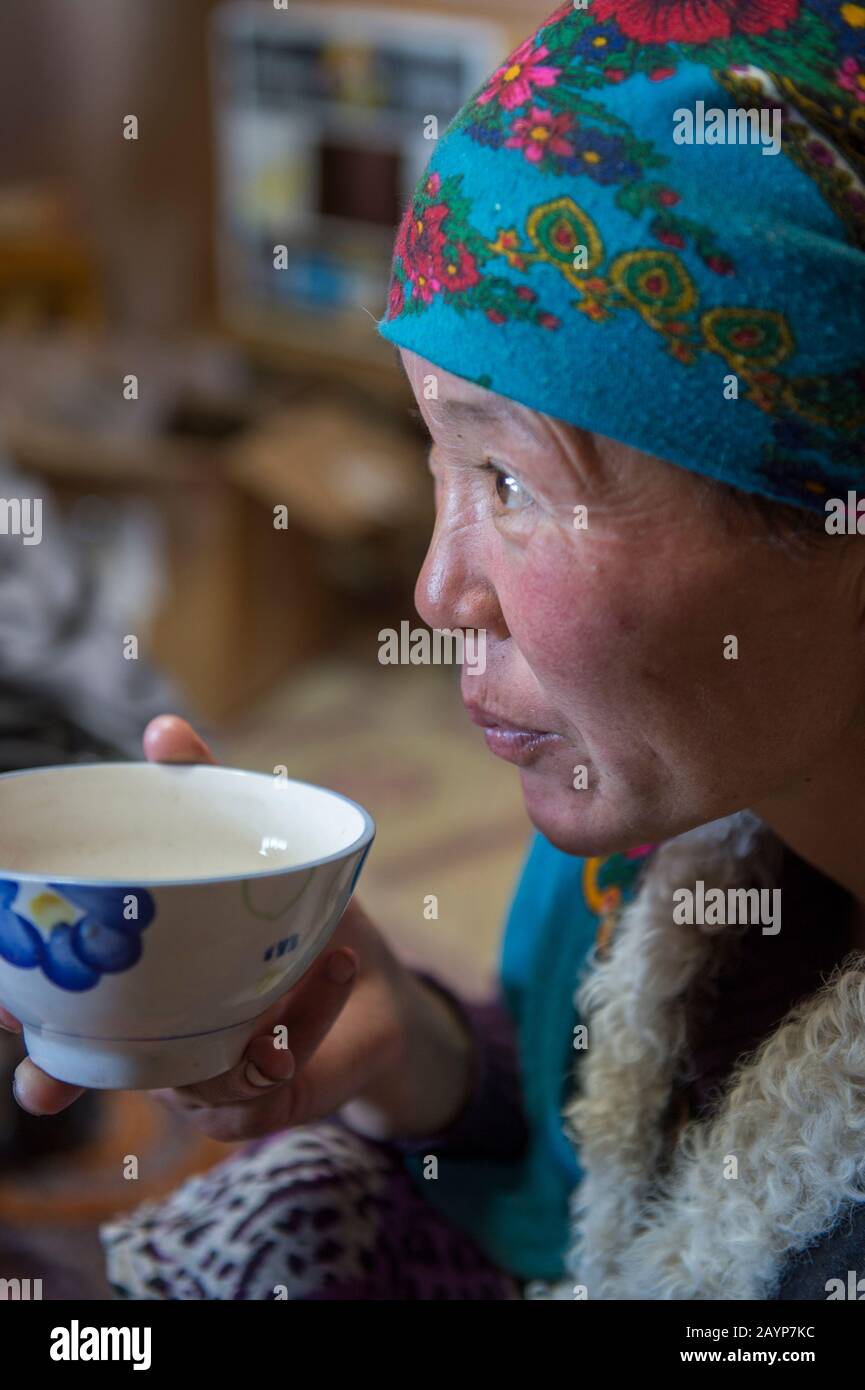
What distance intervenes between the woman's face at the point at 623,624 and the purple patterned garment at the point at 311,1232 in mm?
323

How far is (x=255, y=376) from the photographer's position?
3.39 meters

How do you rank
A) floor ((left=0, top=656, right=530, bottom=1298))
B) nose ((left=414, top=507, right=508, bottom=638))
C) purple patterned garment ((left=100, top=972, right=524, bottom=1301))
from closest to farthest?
nose ((left=414, top=507, right=508, bottom=638)), purple patterned garment ((left=100, top=972, right=524, bottom=1301)), floor ((left=0, top=656, right=530, bottom=1298))

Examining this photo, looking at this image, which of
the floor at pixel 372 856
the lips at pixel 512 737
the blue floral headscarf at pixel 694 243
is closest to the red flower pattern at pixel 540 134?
the blue floral headscarf at pixel 694 243

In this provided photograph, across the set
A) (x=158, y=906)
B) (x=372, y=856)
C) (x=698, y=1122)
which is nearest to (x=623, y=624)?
(x=158, y=906)

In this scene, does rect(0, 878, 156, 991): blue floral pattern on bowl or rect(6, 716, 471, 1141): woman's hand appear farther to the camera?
rect(6, 716, 471, 1141): woman's hand

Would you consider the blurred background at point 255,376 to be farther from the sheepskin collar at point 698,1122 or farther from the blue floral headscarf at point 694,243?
the blue floral headscarf at point 694,243

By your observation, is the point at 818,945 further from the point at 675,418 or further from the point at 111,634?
the point at 111,634

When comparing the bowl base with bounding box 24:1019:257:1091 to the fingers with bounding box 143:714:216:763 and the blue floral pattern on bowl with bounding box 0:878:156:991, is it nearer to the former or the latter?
the blue floral pattern on bowl with bounding box 0:878:156:991

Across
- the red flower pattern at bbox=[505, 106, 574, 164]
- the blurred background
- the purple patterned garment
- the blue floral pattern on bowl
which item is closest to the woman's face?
the red flower pattern at bbox=[505, 106, 574, 164]

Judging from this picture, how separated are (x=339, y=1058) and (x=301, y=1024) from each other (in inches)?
3.8

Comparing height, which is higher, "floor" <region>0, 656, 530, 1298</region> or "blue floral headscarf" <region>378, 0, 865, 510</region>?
"blue floral headscarf" <region>378, 0, 865, 510</region>

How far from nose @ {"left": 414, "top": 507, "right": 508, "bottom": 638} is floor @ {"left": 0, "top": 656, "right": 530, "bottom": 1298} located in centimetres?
40

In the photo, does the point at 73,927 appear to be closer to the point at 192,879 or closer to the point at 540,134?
the point at 192,879

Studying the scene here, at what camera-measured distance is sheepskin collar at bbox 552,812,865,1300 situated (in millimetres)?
707
